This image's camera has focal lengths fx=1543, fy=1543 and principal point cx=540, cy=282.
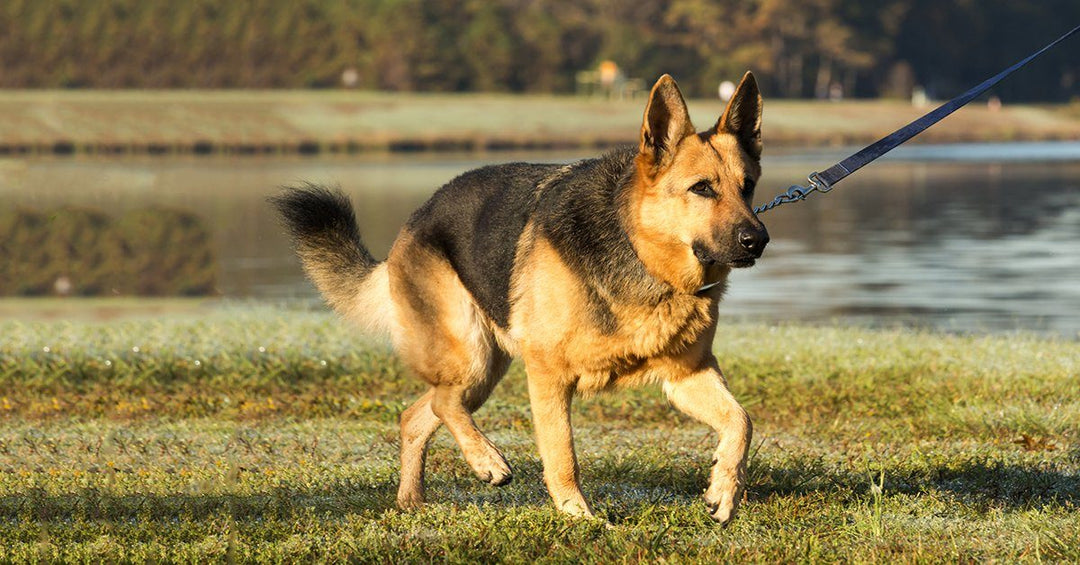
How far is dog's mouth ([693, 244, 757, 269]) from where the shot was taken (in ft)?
21.0

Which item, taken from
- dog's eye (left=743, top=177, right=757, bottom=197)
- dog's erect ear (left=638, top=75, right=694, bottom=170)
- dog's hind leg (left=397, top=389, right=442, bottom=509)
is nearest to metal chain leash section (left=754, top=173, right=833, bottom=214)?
dog's eye (left=743, top=177, right=757, bottom=197)

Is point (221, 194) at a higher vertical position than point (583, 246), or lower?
lower

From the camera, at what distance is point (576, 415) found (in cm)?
1086

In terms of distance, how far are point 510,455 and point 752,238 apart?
126 inches

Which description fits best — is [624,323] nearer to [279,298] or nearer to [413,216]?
[413,216]

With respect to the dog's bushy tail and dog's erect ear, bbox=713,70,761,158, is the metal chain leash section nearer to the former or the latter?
dog's erect ear, bbox=713,70,761,158

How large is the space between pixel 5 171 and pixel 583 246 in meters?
39.7

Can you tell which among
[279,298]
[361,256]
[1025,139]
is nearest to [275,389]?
[361,256]

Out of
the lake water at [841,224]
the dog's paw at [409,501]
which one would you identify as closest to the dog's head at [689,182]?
the dog's paw at [409,501]

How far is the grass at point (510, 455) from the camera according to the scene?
6.74m

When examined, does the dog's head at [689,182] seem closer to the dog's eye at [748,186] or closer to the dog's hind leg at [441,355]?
the dog's eye at [748,186]

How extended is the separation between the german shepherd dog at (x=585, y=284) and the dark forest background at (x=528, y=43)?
185 ft

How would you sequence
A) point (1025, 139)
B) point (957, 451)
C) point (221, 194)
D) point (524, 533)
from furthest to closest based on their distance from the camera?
point (1025, 139) < point (221, 194) < point (957, 451) < point (524, 533)

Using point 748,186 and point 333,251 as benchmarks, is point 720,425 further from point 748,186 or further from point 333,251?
point 333,251
